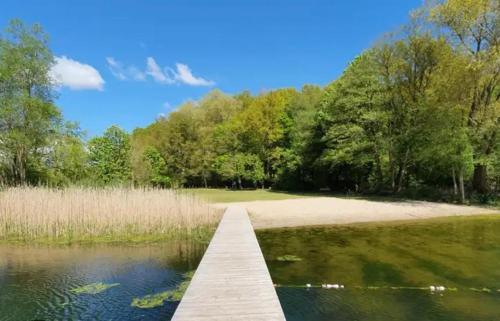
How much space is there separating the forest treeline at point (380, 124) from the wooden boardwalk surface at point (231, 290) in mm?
14713

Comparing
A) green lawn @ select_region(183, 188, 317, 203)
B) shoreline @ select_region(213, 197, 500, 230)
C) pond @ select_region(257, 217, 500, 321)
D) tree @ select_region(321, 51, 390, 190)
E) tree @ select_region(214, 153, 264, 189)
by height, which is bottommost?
pond @ select_region(257, 217, 500, 321)

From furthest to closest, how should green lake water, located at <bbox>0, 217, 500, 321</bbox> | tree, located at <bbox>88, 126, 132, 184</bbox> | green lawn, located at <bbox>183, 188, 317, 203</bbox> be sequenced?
tree, located at <bbox>88, 126, 132, 184</bbox>, green lawn, located at <bbox>183, 188, 317, 203</bbox>, green lake water, located at <bbox>0, 217, 500, 321</bbox>

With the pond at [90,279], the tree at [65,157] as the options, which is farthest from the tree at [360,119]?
the pond at [90,279]

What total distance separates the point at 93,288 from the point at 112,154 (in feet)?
81.2

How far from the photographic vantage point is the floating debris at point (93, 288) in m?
7.95

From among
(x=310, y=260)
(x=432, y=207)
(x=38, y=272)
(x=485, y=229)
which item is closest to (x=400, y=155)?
(x=432, y=207)

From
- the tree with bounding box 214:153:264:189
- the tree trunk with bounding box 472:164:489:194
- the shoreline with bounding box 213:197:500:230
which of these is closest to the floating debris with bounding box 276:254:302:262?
the shoreline with bounding box 213:197:500:230

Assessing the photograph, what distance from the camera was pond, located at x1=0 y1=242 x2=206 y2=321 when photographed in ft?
22.4

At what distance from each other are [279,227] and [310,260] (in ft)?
17.6

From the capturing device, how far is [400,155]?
26.5 metres

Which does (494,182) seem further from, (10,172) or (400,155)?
(10,172)

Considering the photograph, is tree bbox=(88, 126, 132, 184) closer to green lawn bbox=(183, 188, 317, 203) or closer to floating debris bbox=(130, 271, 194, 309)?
green lawn bbox=(183, 188, 317, 203)

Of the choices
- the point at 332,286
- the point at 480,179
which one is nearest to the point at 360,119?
the point at 480,179

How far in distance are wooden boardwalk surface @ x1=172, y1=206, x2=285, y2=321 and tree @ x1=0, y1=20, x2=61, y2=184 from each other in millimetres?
16932
